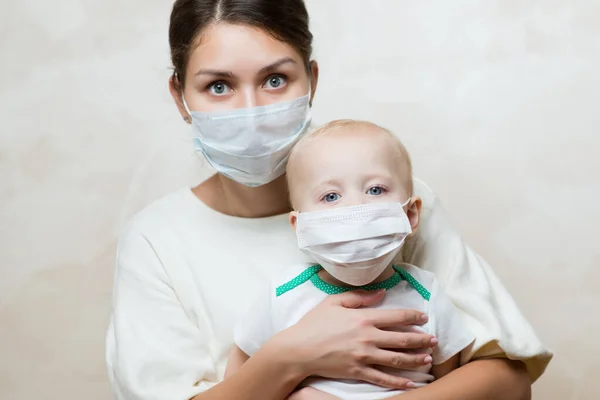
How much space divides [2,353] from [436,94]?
5.45 feet

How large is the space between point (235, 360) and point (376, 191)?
483 millimetres

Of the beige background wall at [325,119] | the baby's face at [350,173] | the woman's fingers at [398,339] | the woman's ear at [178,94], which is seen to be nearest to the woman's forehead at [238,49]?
the woman's ear at [178,94]

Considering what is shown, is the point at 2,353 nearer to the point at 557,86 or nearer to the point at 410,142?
the point at 410,142

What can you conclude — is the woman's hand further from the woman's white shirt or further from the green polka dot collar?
the woman's white shirt

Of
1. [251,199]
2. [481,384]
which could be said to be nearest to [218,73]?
[251,199]

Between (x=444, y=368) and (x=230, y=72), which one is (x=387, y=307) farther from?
(x=230, y=72)

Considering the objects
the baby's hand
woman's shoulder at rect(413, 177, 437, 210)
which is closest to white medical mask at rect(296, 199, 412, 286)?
the baby's hand

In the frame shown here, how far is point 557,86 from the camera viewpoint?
10.7ft

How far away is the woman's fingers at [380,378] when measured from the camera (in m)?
1.91

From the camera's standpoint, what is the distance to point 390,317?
1919 millimetres

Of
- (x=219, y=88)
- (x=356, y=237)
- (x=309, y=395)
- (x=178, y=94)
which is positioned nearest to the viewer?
(x=356, y=237)

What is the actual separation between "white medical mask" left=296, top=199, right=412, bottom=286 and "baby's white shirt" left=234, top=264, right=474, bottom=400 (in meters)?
0.11

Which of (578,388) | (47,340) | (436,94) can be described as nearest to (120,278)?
(47,340)

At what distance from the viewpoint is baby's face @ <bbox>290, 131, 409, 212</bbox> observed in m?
1.90
